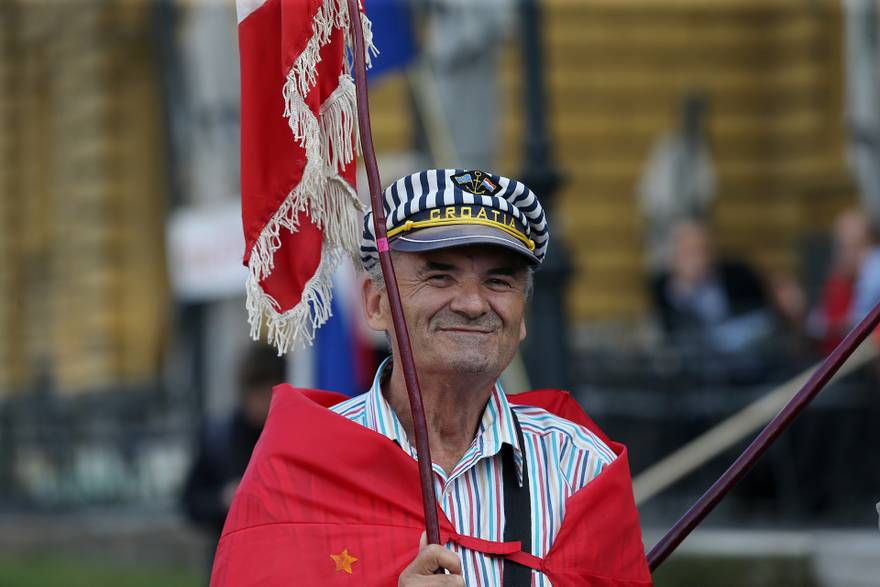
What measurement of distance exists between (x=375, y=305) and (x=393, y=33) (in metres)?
6.15

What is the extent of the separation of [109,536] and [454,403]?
11.0 m

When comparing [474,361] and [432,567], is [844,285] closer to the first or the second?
[474,361]

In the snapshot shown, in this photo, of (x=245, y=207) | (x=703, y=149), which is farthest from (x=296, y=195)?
(x=703, y=149)

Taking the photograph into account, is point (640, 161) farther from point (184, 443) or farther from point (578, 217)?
point (184, 443)

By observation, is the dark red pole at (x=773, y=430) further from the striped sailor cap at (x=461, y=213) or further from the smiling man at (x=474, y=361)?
the striped sailor cap at (x=461, y=213)

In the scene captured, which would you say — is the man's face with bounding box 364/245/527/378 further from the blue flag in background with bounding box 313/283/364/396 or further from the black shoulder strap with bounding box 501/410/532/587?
the blue flag in background with bounding box 313/283/364/396

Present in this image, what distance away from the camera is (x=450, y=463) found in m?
3.94

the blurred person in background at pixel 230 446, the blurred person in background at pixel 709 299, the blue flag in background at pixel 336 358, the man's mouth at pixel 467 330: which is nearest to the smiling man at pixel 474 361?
the man's mouth at pixel 467 330

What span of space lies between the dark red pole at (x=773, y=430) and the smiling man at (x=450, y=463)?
0.10 m

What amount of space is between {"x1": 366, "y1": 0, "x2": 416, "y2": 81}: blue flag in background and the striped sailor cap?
6116 millimetres

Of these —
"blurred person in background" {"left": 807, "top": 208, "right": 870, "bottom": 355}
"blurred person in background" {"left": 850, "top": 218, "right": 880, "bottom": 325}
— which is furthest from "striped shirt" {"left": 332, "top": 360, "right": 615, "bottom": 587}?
"blurred person in background" {"left": 807, "top": 208, "right": 870, "bottom": 355}

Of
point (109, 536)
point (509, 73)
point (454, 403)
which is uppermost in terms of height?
point (509, 73)

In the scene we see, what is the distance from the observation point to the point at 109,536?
14.5 meters

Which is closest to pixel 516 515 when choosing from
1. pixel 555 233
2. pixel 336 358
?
pixel 336 358
